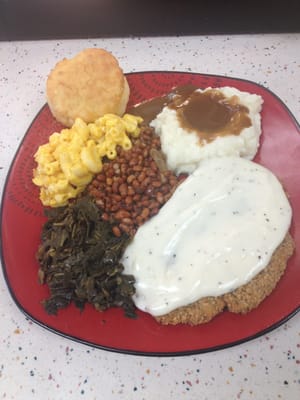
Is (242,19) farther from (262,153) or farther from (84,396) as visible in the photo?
(84,396)

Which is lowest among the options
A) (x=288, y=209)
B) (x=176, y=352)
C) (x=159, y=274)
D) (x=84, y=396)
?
(x=84, y=396)

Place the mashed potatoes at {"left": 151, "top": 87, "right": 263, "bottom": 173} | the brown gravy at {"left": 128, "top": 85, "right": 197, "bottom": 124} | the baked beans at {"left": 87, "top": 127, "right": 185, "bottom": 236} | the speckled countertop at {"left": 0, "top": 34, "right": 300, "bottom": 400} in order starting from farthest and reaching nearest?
the brown gravy at {"left": 128, "top": 85, "right": 197, "bottom": 124} < the mashed potatoes at {"left": 151, "top": 87, "right": 263, "bottom": 173} < the baked beans at {"left": 87, "top": 127, "right": 185, "bottom": 236} < the speckled countertop at {"left": 0, "top": 34, "right": 300, "bottom": 400}

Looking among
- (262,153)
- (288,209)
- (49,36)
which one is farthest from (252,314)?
(49,36)

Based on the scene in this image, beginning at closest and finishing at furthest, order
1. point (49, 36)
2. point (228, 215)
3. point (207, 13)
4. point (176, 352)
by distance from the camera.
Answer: point (176, 352)
point (228, 215)
point (207, 13)
point (49, 36)

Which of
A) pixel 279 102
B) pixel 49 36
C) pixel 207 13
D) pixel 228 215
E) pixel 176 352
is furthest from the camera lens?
pixel 49 36

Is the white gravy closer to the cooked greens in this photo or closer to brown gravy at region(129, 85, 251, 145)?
the cooked greens

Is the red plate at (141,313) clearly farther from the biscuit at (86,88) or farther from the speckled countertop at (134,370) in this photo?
the biscuit at (86,88)

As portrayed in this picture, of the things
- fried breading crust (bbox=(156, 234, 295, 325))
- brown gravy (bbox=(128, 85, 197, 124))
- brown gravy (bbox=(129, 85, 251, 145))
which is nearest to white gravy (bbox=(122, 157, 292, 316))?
fried breading crust (bbox=(156, 234, 295, 325))
